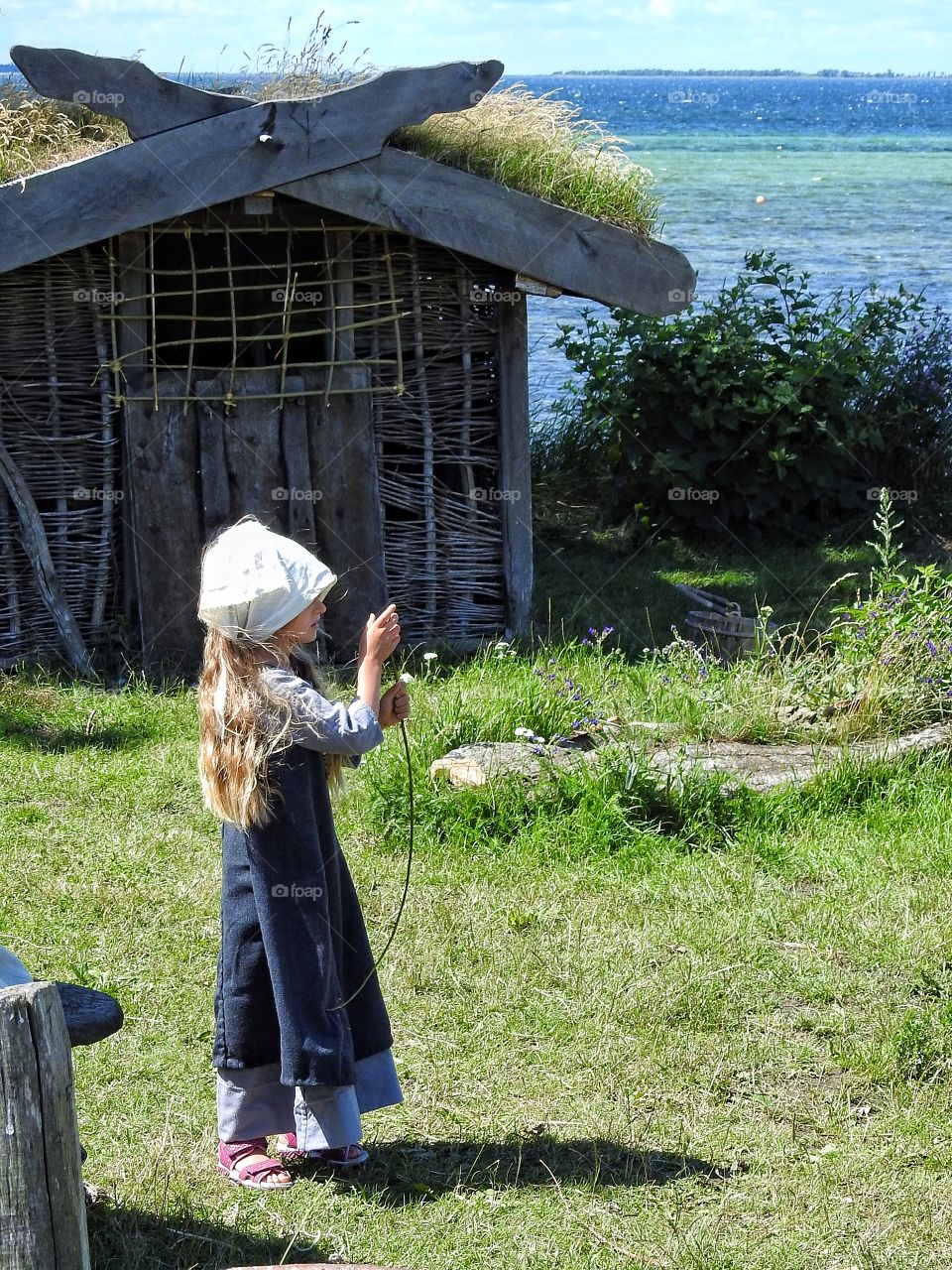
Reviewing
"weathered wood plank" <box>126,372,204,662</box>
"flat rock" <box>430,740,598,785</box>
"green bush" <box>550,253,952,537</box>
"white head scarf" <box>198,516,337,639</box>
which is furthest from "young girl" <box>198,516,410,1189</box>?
"green bush" <box>550,253,952,537</box>

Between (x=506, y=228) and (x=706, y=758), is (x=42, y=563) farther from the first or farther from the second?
(x=706, y=758)

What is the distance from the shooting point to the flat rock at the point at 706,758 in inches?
219

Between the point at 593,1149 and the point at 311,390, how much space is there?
15.2ft

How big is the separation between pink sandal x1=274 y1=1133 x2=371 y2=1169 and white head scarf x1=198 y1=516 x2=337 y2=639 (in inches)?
53.2

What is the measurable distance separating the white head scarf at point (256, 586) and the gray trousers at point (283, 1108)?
1.12 metres

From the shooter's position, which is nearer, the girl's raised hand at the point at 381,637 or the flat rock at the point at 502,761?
A: the girl's raised hand at the point at 381,637

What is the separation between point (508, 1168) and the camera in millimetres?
3604

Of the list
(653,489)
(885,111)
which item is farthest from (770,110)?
(653,489)

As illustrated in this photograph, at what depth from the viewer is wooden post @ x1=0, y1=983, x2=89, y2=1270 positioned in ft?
6.93

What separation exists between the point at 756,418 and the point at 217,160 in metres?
4.39

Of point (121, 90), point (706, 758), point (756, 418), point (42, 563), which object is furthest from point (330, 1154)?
point (756, 418)

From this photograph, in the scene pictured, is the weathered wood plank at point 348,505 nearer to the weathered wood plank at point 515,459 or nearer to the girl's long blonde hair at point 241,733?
the weathered wood plank at point 515,459

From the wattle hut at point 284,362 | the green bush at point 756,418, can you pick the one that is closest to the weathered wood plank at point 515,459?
the wattle hut at point 284,362

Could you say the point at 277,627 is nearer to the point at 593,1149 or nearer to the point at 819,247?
the point at 593,1149
